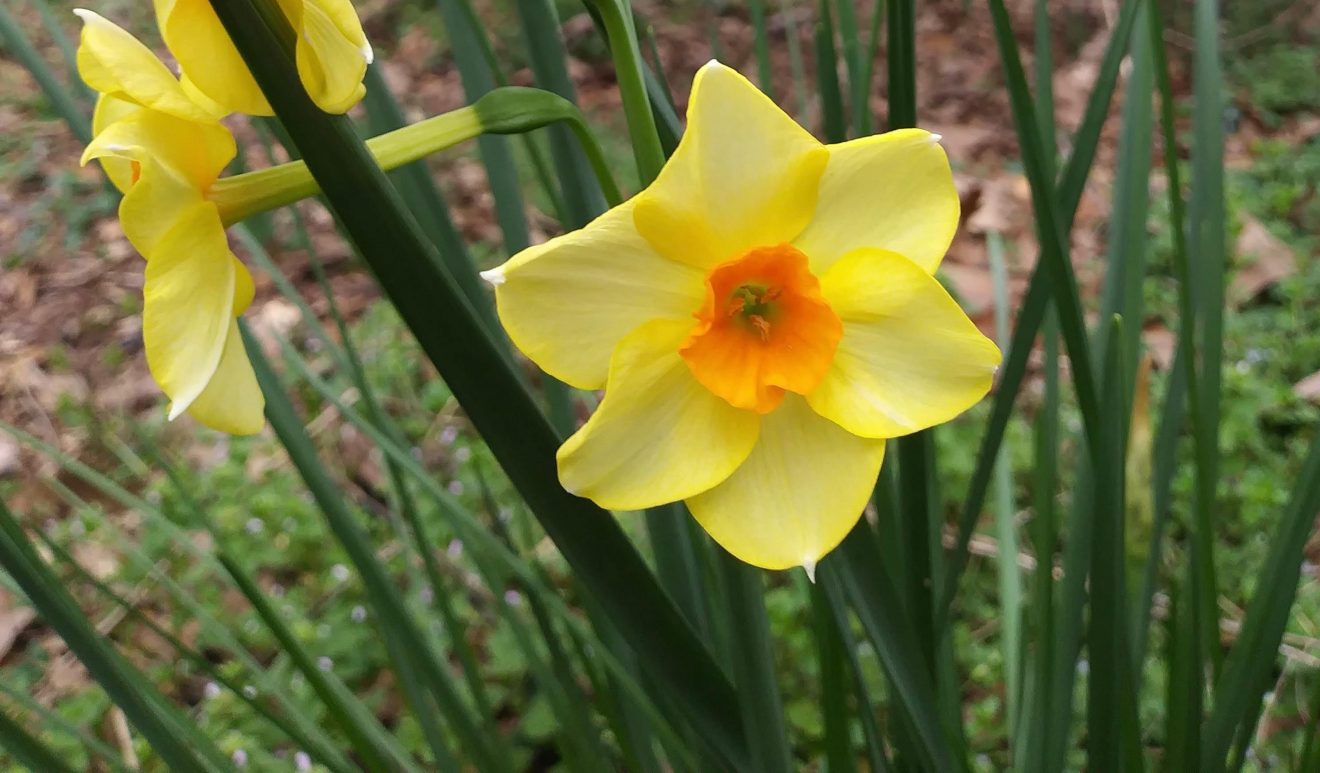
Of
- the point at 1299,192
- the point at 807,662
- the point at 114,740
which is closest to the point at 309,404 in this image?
the point at 114,740

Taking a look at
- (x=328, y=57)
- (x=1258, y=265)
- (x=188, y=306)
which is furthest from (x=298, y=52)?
(x=1258, y=265)

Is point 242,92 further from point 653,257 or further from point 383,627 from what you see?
point 383,627

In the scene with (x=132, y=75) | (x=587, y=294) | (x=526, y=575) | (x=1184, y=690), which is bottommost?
(x=1184, y=690)

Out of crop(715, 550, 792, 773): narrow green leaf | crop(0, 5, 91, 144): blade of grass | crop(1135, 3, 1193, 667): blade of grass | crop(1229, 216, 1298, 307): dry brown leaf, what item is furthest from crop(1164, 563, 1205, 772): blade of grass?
crop(1229, 216, 1298, 307): dry brown leaf

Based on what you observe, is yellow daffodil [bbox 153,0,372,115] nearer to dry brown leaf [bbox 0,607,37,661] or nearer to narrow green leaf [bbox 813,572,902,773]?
narrow green leaf [bbox 813,572,902,773]

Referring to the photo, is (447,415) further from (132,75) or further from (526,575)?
(132,75)
